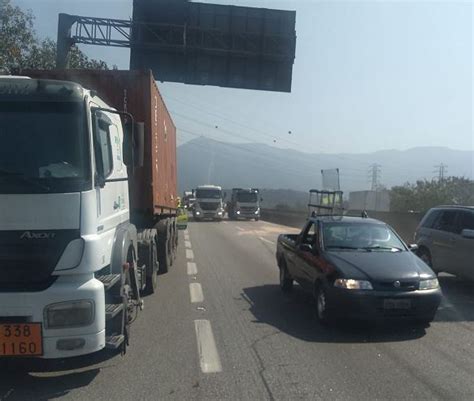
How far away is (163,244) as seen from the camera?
40.4 feet

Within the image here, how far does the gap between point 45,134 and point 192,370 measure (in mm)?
2691

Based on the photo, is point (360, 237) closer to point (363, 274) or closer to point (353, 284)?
point (363, 274)

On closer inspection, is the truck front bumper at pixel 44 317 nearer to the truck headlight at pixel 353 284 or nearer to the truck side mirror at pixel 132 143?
the truck side mirror at pixel 132 143

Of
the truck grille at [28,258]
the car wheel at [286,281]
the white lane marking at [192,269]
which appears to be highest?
the truck grille at [28,258]

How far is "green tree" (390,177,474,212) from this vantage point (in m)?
36.4

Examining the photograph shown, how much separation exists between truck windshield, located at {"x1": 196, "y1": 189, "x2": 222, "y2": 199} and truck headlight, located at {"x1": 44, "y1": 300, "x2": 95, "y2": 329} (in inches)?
1467

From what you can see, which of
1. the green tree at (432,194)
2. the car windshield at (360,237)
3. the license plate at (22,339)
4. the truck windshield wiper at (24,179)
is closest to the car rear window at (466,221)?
the car windshield at (360,237)

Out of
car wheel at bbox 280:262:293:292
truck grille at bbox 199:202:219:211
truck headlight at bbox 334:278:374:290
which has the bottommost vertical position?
truck grille at bbox 199:202:219:211

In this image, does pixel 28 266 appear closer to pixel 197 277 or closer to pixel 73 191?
pixel 73 191

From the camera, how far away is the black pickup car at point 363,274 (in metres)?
7.39

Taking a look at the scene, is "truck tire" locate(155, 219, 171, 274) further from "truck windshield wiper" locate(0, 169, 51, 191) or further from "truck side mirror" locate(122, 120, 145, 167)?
"truck windshield wiper" locate(0, 169, 51, 191)

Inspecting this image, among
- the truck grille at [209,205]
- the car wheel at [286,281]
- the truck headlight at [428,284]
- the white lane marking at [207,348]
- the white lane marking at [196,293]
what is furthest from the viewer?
the truck grille at [209,205]

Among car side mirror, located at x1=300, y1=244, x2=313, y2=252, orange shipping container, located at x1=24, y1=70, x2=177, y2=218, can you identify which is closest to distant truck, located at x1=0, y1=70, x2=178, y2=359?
car side mirror, located at x1=300, y1=244, x2=313, y2=252

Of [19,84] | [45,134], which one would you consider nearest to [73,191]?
[45,134]
